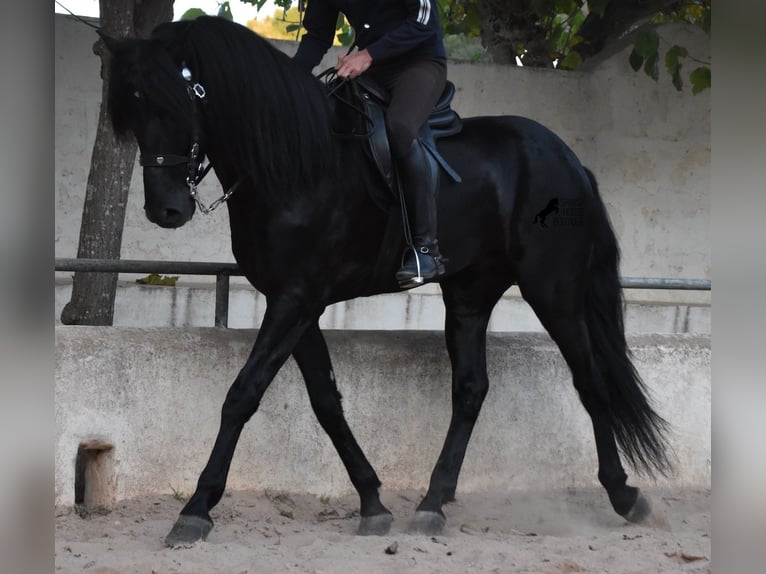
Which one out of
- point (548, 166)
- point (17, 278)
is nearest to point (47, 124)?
point (17, 278)

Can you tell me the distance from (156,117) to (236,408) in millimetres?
1213

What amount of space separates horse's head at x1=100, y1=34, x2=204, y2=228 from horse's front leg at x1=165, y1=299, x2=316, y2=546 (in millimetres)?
588

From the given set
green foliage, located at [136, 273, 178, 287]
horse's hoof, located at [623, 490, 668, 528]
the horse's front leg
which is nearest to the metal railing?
the horse's front leg

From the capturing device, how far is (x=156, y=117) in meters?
3.96

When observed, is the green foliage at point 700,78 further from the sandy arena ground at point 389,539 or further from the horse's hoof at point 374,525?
the horse's hoof at point 374,525

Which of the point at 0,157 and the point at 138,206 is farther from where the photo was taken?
the point at 138,206

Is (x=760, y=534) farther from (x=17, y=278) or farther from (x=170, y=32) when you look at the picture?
(x=170, y=32)

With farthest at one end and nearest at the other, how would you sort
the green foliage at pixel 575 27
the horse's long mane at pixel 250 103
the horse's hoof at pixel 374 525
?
the green foliage at pixel 575 27 → the horse's hoof at pixel 374 525 → the horse's long mane at pixel 250 103

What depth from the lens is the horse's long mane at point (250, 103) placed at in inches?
163

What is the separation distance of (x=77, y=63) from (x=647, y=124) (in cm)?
500

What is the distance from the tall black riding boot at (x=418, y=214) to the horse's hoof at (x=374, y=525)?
1094mm

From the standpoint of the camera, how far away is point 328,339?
5199 mm

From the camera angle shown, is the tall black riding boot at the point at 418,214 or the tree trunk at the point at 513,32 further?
the tree trunk at the point at 513,32

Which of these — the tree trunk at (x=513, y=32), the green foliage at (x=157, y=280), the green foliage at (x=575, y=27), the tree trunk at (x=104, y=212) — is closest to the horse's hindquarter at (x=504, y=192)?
the tree trunk at (x=104, y=212)
